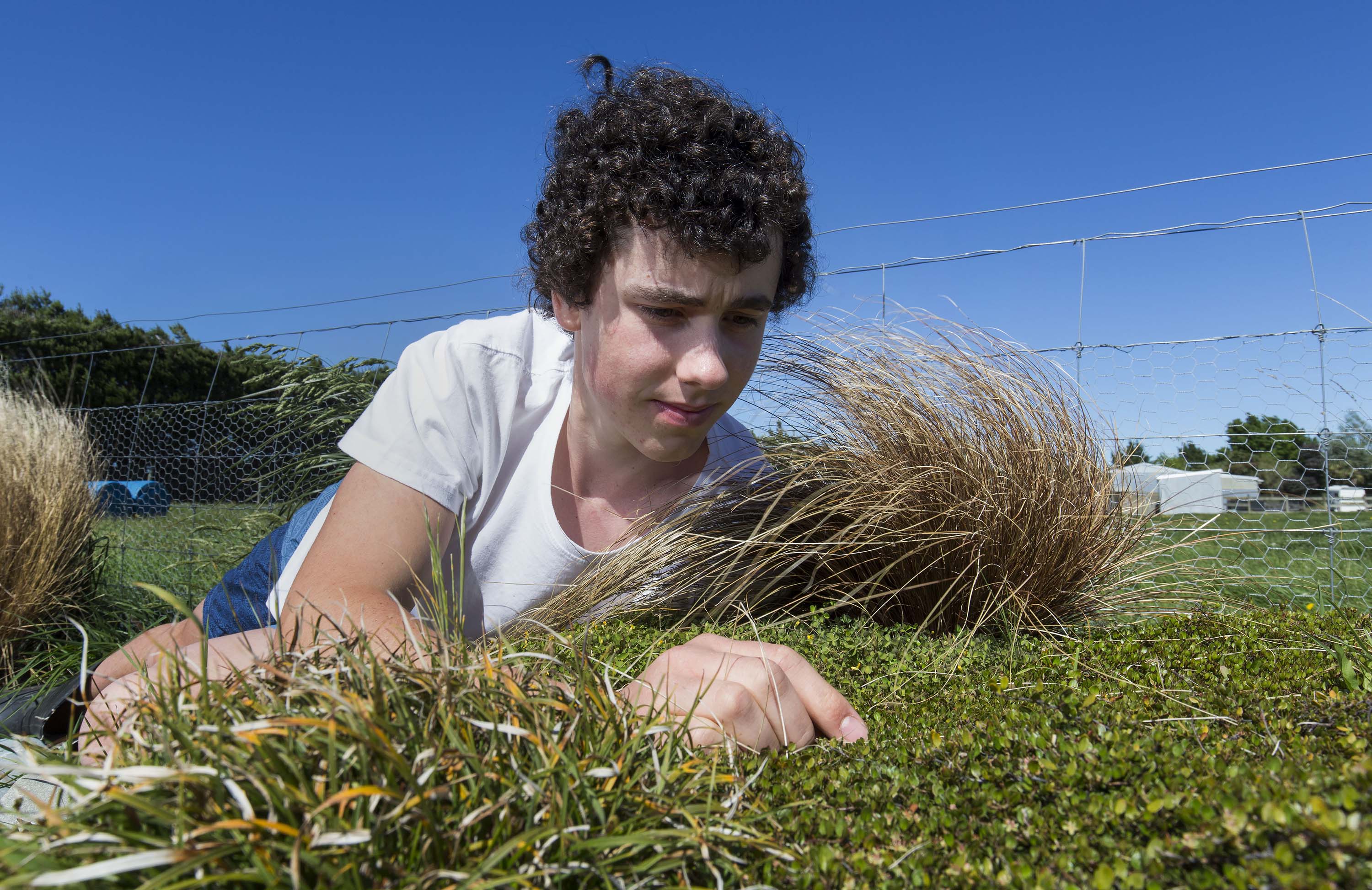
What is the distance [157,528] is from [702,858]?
671cm

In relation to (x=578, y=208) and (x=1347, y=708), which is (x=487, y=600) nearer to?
(x=578, y=208)

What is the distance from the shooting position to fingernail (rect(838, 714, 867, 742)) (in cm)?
130

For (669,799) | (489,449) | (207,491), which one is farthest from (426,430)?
(207,491)

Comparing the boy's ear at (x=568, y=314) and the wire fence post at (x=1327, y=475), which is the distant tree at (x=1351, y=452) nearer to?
the wire fence post at (x=1327, y=475)

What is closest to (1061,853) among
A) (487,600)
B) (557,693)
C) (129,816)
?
(557,693)

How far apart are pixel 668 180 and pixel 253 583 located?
5.62 feet

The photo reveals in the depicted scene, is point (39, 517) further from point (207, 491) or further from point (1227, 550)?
point (1227, 550)

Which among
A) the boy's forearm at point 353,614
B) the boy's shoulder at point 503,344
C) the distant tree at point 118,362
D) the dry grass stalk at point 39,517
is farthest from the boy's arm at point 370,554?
the distant tree at point 118,362

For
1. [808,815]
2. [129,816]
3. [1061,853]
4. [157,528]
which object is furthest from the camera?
[157,528]

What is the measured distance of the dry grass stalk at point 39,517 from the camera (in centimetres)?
349

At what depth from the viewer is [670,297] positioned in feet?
5.73

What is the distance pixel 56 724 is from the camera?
7.00ft

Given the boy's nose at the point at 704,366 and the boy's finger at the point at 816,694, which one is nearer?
the boy's finger at the point at 816,694

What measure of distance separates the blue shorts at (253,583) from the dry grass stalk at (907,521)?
935mm
